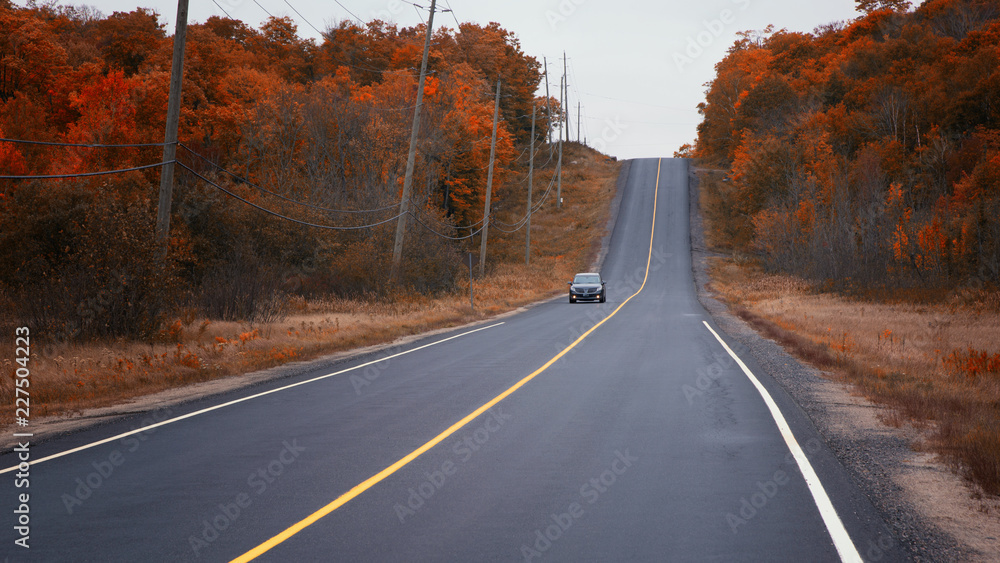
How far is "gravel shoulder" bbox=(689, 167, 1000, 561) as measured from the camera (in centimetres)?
491

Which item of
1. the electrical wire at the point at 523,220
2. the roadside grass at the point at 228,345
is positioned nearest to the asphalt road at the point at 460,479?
the roadside grass at the point at 228,345

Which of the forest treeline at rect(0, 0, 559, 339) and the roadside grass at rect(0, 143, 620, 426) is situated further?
the forest treeline at rect(0, 0, 559, 339)

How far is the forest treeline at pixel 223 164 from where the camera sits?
16656 mm

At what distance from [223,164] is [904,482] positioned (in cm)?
4743

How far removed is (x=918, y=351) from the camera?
17.9 metres

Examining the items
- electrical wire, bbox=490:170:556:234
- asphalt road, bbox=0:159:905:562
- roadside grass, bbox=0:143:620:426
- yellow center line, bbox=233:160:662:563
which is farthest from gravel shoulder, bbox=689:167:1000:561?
electrical wire, bbox=490:170:556:234

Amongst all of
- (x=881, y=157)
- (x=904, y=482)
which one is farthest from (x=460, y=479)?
(x=881, y=157)

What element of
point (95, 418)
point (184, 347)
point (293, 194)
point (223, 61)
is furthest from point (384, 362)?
point (223, 61)

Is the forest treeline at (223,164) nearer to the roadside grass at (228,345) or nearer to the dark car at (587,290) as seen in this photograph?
the roadside grass at (228,345)

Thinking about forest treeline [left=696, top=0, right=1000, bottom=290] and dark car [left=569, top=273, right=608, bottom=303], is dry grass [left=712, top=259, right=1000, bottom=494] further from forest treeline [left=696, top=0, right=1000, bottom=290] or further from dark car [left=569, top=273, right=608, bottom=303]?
dark car [left=569, top=273, right=608, bottom=303]

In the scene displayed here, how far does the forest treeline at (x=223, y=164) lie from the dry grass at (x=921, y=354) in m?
15.9

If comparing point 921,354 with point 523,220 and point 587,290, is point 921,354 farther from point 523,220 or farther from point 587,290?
point 523,220

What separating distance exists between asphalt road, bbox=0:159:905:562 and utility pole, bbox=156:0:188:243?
639 centimetres

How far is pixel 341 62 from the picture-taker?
74.6 meters
